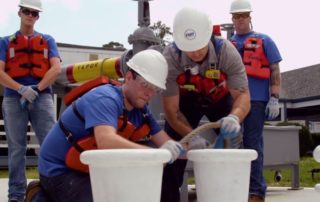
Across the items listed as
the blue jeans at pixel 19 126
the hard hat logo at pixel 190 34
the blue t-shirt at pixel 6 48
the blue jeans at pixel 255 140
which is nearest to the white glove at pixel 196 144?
the hard hat logo at pixel 190 34

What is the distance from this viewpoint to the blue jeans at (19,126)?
436 centimetres

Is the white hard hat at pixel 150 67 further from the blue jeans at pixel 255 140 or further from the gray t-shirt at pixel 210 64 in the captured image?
the blue jeans at pixel 255 140

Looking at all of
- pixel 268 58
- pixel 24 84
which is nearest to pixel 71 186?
pixel 24 84

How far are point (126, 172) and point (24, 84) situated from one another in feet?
7.95

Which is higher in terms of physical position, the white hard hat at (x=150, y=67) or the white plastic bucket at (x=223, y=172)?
the white hard hat at (x=150, y=67)

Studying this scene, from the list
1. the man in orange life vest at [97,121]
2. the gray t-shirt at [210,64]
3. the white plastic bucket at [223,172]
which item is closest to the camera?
the white plastic bucket at [223,172]

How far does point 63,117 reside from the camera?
9.83ft

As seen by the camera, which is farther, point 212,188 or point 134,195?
point 212,188

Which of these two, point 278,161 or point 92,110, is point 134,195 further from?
point 278,161

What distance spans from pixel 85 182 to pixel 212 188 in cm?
71

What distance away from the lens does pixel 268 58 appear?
4730 mm

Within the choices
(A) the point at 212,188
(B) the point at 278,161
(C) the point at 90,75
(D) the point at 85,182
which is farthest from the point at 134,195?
(C) the point at 90,75

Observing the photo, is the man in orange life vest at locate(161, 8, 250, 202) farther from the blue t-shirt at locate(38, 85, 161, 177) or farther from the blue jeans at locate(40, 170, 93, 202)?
the blue jeans at locate(40, 170, 93, 202)

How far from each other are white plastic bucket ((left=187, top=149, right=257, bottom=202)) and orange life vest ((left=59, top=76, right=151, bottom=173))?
1.37 ft
